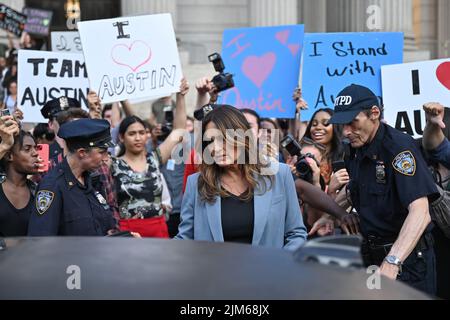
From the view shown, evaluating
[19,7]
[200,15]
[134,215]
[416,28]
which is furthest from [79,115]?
[416,28]

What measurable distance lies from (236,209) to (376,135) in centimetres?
89

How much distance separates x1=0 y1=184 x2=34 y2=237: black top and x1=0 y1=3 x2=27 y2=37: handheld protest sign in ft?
22.5

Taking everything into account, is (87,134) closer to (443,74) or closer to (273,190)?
(273,190)

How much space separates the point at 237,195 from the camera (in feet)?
13.3

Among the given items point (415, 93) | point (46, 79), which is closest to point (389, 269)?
point (415, 93)

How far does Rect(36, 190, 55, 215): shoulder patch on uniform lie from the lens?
4281 mm

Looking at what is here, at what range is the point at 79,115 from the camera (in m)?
6.11

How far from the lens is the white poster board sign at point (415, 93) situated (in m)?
6.45

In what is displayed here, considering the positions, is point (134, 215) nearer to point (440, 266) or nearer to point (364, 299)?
point (440, 266)

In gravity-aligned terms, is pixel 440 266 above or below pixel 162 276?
below

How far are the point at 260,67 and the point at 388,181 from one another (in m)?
3.72

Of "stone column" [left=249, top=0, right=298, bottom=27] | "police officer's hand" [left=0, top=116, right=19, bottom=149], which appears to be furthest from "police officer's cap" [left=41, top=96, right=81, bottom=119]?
"stone column" [left=249, top=0, right=298, bottom=27]

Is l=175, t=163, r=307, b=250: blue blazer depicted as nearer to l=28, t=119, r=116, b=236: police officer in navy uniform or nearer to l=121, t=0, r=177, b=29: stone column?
l=28, t=119, r=116, b=236: police officer in navy uniform

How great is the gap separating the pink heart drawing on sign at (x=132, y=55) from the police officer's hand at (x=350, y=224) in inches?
122
